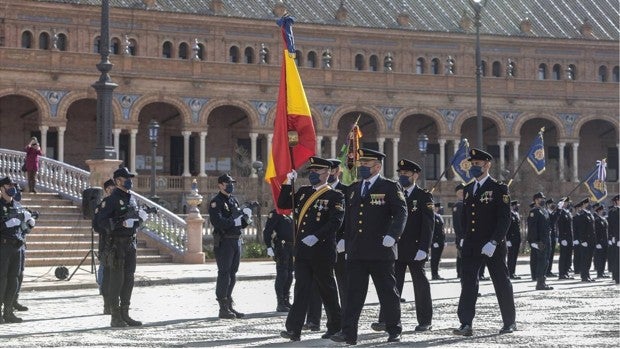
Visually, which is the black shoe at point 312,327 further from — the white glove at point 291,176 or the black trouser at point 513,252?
the black trouser at point 513,252

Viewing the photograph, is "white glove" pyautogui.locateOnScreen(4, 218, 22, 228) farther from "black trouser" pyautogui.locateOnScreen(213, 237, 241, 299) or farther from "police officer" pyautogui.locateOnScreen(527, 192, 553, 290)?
"police officer" pyautogui.locateOnScreen(527, 192, 553, 290)

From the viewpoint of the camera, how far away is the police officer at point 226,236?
1608 centimetres

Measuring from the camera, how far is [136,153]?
57219 mm

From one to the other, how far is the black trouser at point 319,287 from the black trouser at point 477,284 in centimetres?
141

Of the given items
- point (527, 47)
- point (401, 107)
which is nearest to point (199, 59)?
point (401, 107)

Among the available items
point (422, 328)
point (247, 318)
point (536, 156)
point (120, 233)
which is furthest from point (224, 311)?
point (536, 156)

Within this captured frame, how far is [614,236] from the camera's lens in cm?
2553

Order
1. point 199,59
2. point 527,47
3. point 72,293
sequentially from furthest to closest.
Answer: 1. point 527,47
2. point 199,59
3. point 72,293

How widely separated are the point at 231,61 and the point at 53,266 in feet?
108

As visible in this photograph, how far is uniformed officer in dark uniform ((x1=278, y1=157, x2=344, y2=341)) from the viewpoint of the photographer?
13.2 metres

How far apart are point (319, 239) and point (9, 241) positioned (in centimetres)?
441

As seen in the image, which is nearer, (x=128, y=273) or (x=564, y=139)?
(x=128, y=273)

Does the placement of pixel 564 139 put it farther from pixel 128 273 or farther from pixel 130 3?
pixel 128 273

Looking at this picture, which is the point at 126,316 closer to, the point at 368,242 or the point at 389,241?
the point at 368,242
